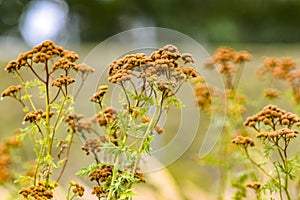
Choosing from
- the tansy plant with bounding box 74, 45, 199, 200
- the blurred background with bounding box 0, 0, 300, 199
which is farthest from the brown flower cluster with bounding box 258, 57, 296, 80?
the blurred background with bounding box 0, 0, 300, 199

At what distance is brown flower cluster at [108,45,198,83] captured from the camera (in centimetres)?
102

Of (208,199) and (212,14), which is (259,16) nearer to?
(212,14)

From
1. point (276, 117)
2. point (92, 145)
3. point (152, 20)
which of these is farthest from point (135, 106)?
point (152, 20)

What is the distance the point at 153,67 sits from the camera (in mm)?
1029

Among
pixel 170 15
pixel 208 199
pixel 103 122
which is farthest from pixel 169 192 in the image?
pixel 170 15

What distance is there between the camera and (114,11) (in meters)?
9.25

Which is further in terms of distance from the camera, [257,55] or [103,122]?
[257,55]

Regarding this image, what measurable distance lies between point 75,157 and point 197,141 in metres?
0.85

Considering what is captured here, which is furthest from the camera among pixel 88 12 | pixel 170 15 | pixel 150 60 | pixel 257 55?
pixel 88 12

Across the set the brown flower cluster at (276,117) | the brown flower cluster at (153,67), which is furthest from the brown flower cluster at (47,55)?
the brown flower cluster at (276,117)

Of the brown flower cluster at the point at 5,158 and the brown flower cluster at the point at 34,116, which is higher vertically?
the brown flower cluster at the point at 5,158

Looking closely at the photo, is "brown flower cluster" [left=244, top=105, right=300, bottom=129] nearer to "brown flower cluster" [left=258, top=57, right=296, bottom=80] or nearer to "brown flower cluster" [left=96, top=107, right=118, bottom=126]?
"brown flower cluster" [left=96, top=107, right=118, bottom=126]

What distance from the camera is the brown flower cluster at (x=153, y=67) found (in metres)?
1.02

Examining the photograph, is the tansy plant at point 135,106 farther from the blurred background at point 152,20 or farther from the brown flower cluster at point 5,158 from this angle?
the blurred background at point 152,20
